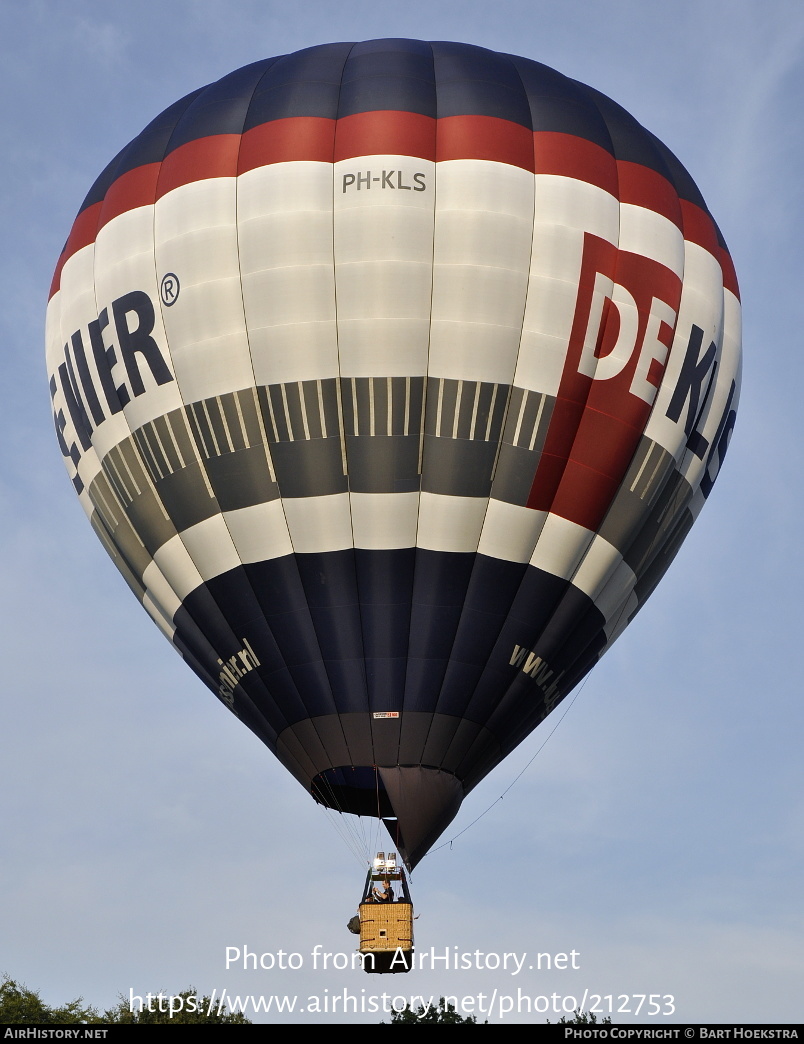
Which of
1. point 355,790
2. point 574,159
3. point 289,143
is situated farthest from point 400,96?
point 355,790

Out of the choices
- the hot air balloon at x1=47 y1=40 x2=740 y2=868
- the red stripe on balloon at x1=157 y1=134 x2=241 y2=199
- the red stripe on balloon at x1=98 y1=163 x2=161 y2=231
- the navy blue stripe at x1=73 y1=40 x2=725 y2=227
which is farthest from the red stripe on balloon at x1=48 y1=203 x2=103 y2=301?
the red stripe on balloon at x1=157 y1=134 x2=241 y2=199

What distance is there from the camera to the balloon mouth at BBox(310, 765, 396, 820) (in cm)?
1814

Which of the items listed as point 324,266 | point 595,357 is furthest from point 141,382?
point 595,357

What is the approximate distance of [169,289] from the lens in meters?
18.8

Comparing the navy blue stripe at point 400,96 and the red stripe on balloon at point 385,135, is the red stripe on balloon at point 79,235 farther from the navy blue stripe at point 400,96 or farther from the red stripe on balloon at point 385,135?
the red stripe on balloon at point 385,135

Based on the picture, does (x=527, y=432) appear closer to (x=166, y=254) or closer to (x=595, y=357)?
(x=595, y=357)

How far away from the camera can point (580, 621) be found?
19.1 metres

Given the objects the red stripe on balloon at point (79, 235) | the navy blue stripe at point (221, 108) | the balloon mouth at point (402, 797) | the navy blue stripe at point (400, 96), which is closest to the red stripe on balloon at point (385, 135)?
the navy blue stripe at point (400, 96)

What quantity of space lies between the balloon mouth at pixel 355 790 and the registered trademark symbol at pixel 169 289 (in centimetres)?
598

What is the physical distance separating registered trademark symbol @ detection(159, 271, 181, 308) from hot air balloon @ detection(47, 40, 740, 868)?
0.03m

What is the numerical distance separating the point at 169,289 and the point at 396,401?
3.22 m

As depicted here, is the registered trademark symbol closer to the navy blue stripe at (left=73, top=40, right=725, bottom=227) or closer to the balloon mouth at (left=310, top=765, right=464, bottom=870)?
the navy blue stripe at (left=73, top=40, right=725, bottom=227)

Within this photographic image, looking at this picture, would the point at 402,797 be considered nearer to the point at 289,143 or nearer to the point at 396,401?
the point at 396,401

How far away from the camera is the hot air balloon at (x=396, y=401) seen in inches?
711
